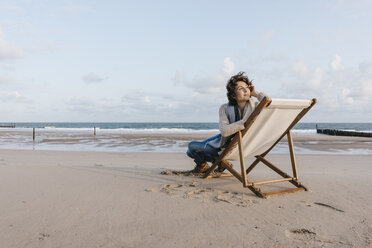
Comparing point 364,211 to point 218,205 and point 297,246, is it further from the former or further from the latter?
point 218,205

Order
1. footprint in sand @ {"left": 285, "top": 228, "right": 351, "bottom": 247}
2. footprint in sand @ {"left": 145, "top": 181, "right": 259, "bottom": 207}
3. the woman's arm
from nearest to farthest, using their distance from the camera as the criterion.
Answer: footprint in sand @ {"left": 285, "top": 228, "right": 351, "bottom": 247}, footprint in sand @ {"left": 145, "top": 181, "right": 259, "bottom": 207}, the woman's arm

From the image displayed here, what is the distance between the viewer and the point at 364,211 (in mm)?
2621

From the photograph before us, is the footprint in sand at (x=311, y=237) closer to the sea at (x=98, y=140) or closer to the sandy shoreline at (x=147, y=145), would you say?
the sandy shoreline at (x=147, y=145)

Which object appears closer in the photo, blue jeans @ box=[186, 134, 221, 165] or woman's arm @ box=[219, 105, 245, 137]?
woman's arm @ box=[219, 105, 245, 137]

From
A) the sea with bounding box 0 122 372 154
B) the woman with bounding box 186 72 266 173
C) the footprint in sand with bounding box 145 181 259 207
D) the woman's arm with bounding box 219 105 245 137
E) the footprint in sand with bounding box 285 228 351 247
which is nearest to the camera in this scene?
the footprint in sand with bounding box 285 228 351 247

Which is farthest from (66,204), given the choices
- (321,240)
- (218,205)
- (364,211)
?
(364,211)

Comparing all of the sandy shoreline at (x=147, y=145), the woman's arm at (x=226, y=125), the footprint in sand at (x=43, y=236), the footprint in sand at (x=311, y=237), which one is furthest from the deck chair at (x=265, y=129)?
the sandy shoreline at (x=147, y=145)

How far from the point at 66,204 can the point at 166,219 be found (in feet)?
3.67

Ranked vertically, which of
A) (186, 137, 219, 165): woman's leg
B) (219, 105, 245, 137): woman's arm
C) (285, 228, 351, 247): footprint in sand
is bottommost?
(285, 228, 351, 247): footprint in sand

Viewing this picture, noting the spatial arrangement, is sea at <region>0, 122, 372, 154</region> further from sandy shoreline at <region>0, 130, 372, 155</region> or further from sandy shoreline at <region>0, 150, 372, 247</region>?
sandy shoreline at <region>0, 150, 372, 247</region>

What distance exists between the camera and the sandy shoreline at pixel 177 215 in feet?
6.42

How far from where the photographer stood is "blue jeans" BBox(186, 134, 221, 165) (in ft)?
12.6

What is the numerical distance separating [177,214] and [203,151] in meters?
1.56

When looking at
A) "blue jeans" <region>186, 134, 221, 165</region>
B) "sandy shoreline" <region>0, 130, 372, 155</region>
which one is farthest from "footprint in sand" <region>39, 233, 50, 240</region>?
"sandy shoreline" <region>0, 130, 372, 155</region>
